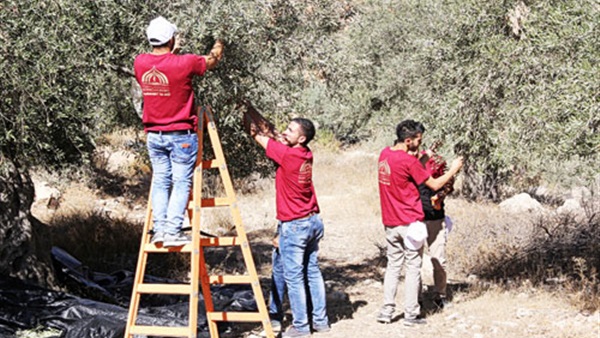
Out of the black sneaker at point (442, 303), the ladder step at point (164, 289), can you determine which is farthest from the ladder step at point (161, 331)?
the black sneaker at point (442, 303)

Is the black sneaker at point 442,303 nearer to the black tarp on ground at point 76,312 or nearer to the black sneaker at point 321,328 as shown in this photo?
the black sneaker at point 321,328

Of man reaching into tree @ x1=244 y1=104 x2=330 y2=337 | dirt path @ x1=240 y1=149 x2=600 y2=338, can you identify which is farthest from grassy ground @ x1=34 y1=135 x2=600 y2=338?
man reaching into tree @ x1=244 y1=104 x2=330 y2=337

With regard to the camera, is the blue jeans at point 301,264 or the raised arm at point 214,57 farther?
the blue jeans at point 301,264

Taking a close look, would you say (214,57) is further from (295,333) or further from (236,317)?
(295,333)

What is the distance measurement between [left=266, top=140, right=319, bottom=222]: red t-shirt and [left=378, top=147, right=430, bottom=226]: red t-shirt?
0.86m

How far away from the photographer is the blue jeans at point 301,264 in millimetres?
7398

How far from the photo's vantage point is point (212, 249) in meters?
12.5

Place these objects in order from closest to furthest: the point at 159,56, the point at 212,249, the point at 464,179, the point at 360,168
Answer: the point at 159,56, the point at 212,249, the point at 464,179, the point at 360,168

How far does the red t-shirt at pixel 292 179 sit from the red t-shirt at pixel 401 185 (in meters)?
0.86

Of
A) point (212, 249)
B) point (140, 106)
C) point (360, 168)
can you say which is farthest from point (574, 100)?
point (360, 168)

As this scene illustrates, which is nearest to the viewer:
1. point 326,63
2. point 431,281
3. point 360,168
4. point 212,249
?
point 326,63

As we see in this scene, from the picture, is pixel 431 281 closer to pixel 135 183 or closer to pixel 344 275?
pixel 344 275

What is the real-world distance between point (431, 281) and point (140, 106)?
4625 millimetres

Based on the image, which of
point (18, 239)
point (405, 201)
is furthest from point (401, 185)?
point (18, 239)
